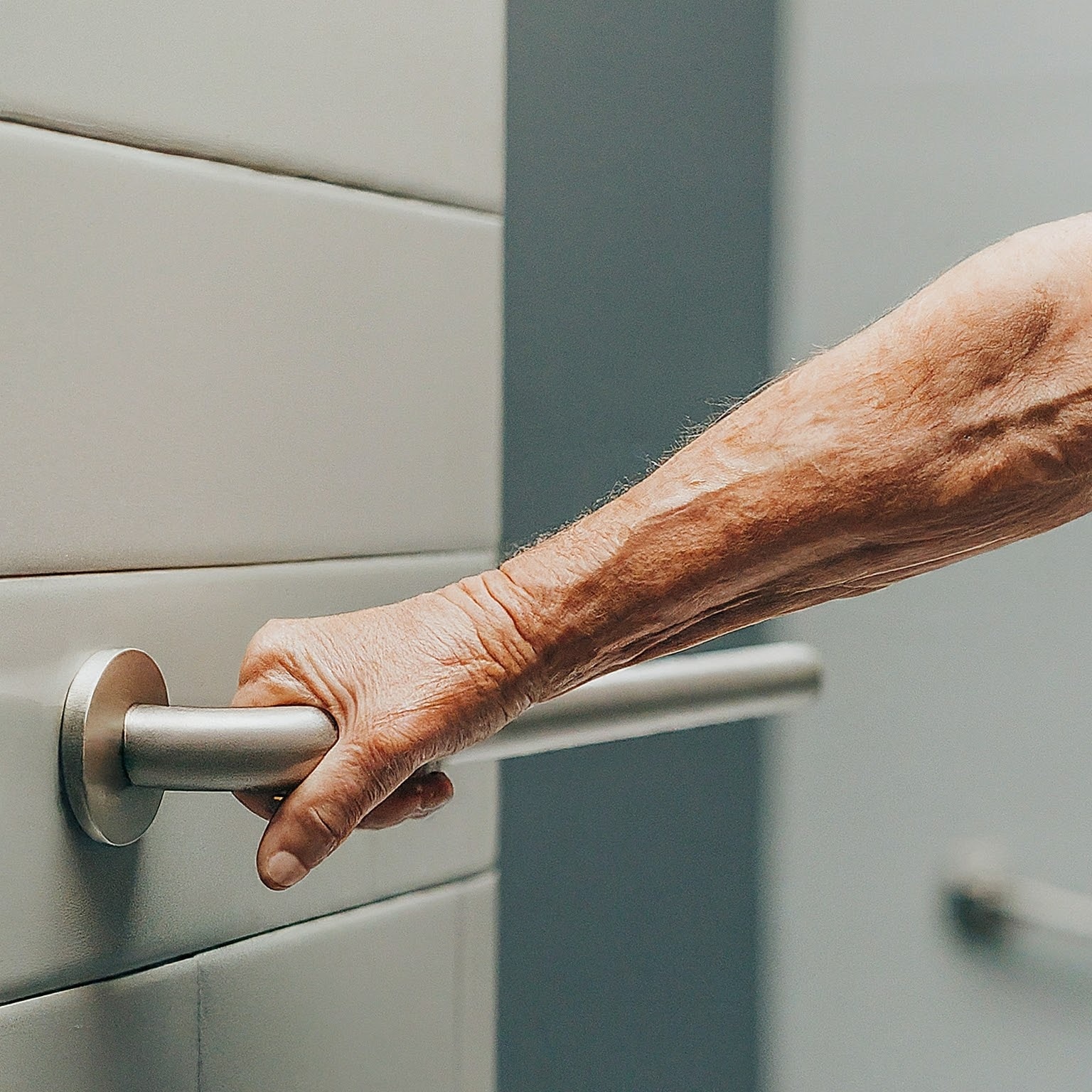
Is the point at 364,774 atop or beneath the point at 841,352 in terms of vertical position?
beneath

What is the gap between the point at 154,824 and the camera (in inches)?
14.5

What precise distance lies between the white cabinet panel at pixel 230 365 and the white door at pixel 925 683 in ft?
1.55

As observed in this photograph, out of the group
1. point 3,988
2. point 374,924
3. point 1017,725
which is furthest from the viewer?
point 1017,725

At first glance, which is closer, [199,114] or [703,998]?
[199,114]

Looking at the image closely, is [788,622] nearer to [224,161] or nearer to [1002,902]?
[1002,902]

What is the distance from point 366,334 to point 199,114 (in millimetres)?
86

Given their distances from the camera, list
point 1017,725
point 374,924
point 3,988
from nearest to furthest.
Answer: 1. point 3,988
2. point 374,924
3. point 1017,725

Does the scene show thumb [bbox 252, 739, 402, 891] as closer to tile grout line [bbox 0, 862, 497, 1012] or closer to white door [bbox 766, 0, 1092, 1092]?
tile grout line [bbox 0, 862, 497, 1012]

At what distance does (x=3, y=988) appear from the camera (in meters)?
0.33

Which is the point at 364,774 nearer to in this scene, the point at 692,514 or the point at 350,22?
the point at 692,514

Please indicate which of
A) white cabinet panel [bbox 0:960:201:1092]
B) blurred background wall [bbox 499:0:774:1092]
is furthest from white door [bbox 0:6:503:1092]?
blurred background wall [bbox 499:0:774:1092]

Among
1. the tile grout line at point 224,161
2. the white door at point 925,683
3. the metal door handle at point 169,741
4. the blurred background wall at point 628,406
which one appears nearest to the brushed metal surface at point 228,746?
the metal door handle at point 169,741

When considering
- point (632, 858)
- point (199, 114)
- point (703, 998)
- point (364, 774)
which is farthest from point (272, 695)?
point (703, 998)

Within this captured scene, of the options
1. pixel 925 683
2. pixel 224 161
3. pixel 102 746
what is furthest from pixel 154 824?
pixel 925 683
